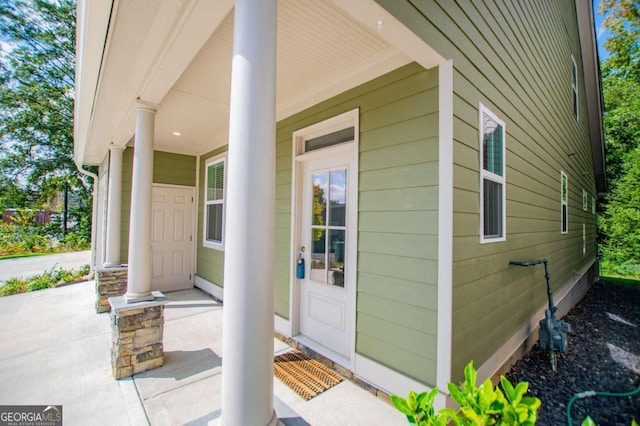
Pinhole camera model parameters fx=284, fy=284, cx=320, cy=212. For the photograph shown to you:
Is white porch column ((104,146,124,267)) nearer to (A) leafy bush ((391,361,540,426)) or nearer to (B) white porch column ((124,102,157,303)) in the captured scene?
(B) white porch column ((124,102,157,303))

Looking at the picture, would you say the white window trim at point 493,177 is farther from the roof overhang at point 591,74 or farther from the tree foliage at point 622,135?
the tree foliage at point 622,135

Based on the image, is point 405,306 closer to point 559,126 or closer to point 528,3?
point 528,3

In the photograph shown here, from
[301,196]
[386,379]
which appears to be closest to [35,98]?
[301,196]

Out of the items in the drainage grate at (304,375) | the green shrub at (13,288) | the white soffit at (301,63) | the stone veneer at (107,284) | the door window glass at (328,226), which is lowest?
the green shrub at (13,288)

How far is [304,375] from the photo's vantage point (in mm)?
2607

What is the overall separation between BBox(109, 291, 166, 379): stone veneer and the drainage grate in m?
1.17

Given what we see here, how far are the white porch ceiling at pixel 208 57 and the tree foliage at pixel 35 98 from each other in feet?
35.9

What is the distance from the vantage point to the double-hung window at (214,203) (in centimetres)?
496

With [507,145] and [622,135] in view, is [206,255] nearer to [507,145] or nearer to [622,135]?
[507,145]

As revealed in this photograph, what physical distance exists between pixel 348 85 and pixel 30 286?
24.2ft

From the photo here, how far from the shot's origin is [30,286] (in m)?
5.75

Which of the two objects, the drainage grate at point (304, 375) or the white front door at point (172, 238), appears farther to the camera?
the white front door at point (172, 238)

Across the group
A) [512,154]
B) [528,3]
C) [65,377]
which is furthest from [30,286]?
[528,3]

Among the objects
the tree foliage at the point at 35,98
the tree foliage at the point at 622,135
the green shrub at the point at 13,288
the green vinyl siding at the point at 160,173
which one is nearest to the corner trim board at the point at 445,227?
the green vinyl siding at the point at 160,173
